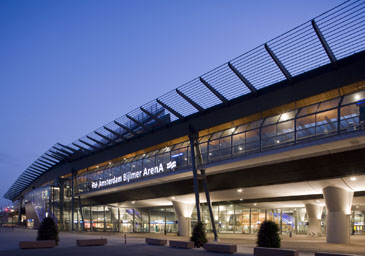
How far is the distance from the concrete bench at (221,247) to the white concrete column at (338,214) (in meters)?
11.3

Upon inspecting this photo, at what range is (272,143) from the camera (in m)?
27.5

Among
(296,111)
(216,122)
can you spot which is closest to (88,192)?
(216,122)

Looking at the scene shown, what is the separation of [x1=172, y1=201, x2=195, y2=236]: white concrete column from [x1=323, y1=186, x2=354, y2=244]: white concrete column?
18031mm

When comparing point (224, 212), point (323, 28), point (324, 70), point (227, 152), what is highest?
point (323, 28)

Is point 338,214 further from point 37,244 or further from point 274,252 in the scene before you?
point 37,244

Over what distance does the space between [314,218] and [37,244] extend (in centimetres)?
3105

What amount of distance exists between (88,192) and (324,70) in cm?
3754

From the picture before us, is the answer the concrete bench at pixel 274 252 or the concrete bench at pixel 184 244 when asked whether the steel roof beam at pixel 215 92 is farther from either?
the concrete bench at pixel 274 252

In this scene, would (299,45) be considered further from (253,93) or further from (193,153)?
(193,153)

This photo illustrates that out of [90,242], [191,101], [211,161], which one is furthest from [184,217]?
[191,101]

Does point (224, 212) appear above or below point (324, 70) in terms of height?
below

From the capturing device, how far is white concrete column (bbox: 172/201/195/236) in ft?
145

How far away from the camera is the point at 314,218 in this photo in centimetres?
4472

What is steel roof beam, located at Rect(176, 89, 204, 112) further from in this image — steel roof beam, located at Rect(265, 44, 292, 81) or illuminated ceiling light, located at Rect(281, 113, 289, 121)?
steel roof beam, located at Rect(265, 44, 292, 81)
